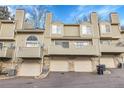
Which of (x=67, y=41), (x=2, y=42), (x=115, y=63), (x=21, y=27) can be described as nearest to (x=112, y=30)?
(x=115, y=63)

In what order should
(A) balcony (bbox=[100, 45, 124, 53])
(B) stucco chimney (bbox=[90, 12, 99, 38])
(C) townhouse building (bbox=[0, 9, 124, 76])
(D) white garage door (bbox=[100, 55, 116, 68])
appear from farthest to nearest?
(B) stucco chimney (bbox=[90, 12, 99, 38])
(D) white garage door (bbox=[100, 55, 116, 68])
(A) balcony (bbox=[100, 45, 124, 53])
(C) townhouse building (bbox=[0, 9, 124, 76])

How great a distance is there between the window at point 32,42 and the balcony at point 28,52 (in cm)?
102

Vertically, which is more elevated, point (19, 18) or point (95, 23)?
point (19, 18)

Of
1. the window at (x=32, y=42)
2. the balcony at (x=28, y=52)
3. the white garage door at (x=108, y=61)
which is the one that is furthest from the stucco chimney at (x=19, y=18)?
the white garage door at (x=108, y=61)

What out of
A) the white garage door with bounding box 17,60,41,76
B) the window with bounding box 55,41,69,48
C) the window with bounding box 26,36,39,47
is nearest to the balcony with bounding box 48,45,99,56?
the window with bounding box 55,41,69,48

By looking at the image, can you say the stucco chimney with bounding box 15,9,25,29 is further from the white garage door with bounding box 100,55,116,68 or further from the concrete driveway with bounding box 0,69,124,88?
the white garage door with bounding box 100,55,116,68

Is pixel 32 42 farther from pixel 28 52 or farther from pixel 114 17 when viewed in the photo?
pixel 114 17

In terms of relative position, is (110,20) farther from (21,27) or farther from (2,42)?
(2,42)

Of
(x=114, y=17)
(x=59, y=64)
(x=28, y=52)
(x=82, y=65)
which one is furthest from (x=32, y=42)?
(x=114, y=17)

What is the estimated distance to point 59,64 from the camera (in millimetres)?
14992

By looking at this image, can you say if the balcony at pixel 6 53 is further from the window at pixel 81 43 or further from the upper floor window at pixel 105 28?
the upper floor window at pixel 105 28

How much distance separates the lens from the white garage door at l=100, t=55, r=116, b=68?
15523 mm

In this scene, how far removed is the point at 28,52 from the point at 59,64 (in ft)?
9.51

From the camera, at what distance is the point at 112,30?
1672cm
